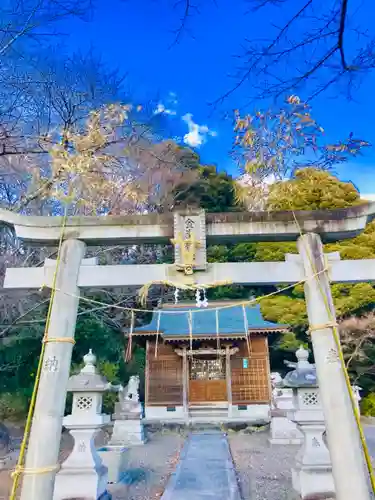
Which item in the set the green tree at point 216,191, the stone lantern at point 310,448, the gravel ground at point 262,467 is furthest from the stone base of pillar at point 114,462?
the green tree at point 216,191

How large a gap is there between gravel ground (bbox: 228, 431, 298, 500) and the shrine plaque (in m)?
4.35

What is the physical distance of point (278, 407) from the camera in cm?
1159

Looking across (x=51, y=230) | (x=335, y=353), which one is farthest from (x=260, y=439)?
(x=51, y=230)

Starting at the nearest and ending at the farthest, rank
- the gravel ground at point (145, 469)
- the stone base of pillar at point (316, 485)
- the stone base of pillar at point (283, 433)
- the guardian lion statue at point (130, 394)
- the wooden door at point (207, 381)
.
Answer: the stone base of pillar at point (316, 485) < the gravel ground at point (145, 469) < the stone base of pillar at point (283, 433) < the guardian lion statue at point (130, 394) < the wooden door at point (207, 381)

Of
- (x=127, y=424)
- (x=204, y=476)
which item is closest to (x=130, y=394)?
(x=127, y=424)

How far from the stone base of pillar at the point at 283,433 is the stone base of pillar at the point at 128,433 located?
4114mm

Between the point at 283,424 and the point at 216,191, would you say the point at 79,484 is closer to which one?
the point at 283,424

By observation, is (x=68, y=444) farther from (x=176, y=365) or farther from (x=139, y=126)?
(x=139, y=126)

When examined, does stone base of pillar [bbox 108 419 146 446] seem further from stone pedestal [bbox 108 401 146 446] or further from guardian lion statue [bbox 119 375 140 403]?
guardian lion statue [bbox 119 375 140 403]

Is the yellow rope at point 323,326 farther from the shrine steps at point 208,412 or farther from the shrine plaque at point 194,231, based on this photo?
the shrine steps at point 208,412

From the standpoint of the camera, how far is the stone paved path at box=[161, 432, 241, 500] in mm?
5480

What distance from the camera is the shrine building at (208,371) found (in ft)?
49.8

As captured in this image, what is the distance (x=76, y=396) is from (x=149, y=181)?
5.55 meters

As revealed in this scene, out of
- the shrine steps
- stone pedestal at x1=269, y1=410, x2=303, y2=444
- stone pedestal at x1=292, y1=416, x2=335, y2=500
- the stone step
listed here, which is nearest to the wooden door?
the shrine steps
